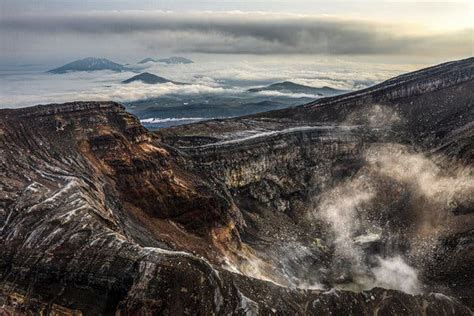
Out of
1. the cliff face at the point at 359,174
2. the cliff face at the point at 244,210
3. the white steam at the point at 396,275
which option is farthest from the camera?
the cliff face at the point at 359,174

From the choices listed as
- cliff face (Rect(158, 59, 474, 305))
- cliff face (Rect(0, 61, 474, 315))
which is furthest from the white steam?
cliff face (Rect(158, 59, 474, 305))

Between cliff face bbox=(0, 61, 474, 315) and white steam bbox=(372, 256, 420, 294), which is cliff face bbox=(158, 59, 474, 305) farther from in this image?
white steam bbox=(372, 256, 420, 294)

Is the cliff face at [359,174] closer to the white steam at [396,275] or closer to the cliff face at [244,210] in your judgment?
the cliff face at [244,210]

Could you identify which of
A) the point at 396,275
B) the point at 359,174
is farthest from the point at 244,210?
the point at 396,275

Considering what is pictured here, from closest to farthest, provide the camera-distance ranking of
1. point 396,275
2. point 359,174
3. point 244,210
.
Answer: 1. point 396,275
2. point 244,210
3. point 359,174

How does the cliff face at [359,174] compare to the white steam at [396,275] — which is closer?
the white steam at [396,275]

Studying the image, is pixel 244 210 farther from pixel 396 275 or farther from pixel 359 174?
pixel 396 275

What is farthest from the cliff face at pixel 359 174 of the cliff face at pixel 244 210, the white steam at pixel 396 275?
the white steam at pixel 396 275

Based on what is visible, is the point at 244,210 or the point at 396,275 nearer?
the point at 396,275
